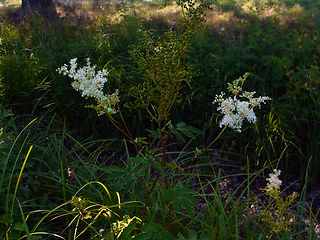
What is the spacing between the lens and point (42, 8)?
779cm

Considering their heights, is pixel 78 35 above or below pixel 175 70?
below

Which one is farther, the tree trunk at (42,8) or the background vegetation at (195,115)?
the tree trunk at (42,8)

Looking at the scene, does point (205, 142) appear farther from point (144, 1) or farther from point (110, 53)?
point (144, 1)

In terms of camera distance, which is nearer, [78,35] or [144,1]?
[78,35]

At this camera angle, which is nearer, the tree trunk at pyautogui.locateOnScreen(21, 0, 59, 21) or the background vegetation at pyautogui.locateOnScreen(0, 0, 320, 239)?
the background vegetation at pyautogui.locateOnScreen(0, 0, 320, 239)

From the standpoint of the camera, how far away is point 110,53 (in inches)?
196

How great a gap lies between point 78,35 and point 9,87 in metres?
2.05

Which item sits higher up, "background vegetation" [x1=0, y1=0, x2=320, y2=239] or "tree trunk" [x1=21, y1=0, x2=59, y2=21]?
"tree trunk" [x1=21, y1=0, x2=59, y2=21]

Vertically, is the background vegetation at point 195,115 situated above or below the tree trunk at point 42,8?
below

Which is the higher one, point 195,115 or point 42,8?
point 42,8

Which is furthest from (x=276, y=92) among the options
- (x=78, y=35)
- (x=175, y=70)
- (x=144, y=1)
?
(x=144, y=1)

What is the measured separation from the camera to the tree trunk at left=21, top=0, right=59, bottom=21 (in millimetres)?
7645

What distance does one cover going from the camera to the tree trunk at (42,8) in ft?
25.1

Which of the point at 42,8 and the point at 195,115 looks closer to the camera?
the point at 195,115
